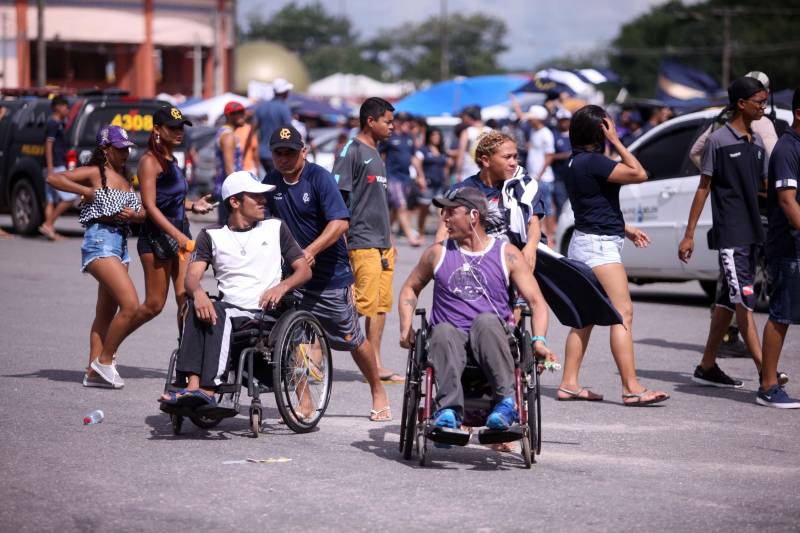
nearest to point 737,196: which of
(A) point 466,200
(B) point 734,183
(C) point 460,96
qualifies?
(B) point 734,183

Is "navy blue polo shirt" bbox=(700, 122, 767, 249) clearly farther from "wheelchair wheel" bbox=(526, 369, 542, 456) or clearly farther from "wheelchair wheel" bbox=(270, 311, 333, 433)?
"wheelchair wheel" bbox=(270, 311, 333, 433)

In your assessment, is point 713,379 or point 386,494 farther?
point 713,379

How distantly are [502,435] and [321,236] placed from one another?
203 centimetres

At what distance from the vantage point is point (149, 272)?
9.62 m

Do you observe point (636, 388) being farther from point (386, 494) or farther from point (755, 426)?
point (386, 494)

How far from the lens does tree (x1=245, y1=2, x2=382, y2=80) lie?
162 m

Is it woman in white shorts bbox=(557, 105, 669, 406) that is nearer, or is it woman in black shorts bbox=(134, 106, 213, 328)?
woman in white shorts bbox=(557, 105, 669, 406)

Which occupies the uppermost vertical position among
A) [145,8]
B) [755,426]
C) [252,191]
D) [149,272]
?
[145,8]

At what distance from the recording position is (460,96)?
36031 millimetres

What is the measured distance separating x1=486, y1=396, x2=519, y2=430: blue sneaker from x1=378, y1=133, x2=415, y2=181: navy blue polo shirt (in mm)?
14252

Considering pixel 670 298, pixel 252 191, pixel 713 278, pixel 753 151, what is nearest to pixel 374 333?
pixel 252 191

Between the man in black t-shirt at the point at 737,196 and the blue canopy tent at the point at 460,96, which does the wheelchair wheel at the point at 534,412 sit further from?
the blue canopy tent at the point at 460,96

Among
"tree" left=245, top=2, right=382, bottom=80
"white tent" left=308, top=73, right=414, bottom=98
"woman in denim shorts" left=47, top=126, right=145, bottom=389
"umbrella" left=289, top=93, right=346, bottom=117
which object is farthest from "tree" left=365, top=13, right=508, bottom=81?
"woman in denim shorts" left=47, top=126, right=145, bottom=389

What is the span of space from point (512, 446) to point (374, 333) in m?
2.46
